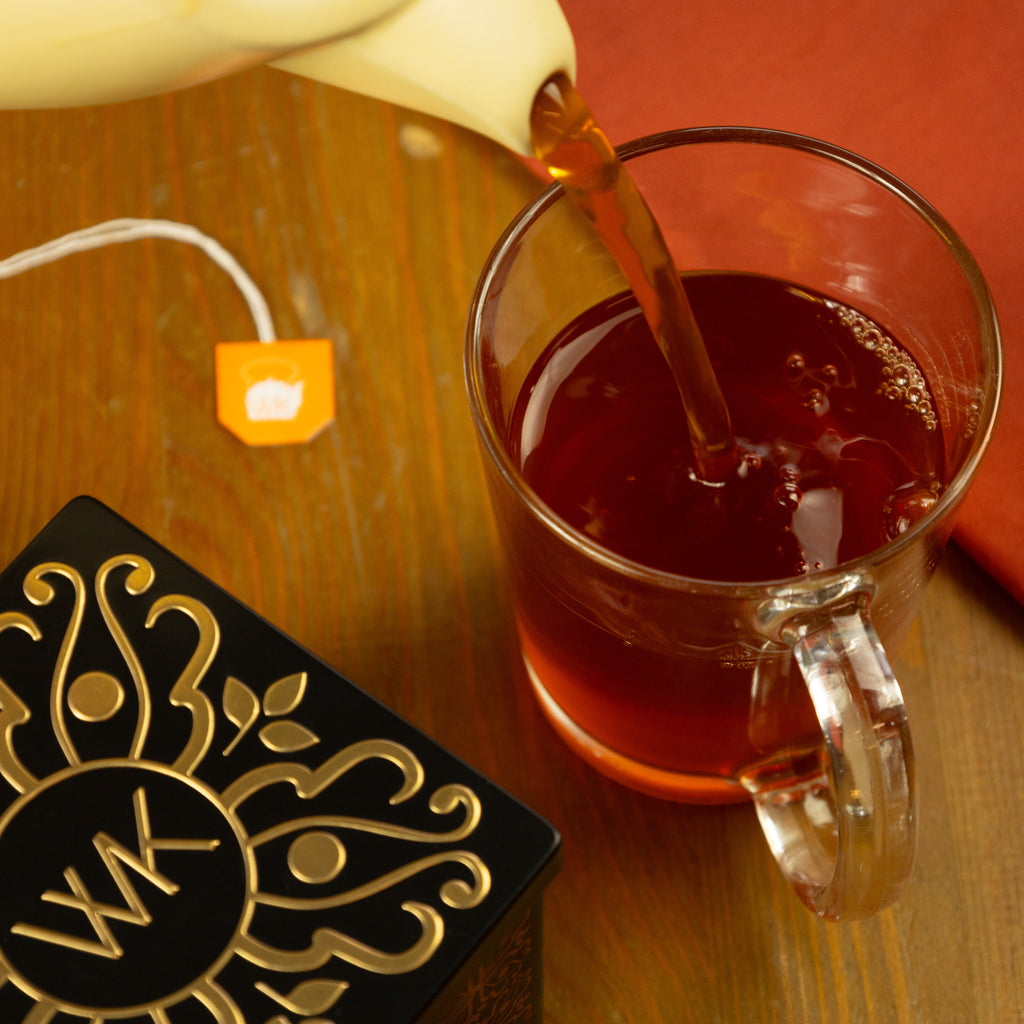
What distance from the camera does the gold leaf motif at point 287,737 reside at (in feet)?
1.48

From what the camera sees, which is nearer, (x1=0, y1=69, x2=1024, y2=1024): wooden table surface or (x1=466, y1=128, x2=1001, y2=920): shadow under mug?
(x1=466, y1=128, x2=1001, y2=920): shadow under mug

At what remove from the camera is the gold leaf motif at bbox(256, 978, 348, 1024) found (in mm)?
407

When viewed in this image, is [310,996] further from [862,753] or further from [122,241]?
[122,241]

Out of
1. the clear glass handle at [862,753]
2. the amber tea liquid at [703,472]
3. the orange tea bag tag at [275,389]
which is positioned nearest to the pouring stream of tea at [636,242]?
the amber tea liquid at [703,472]

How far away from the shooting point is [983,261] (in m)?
0.69

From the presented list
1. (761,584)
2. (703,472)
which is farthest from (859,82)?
(761,584)

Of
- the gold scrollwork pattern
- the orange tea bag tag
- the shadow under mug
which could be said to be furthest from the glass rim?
the orange tea bag tag

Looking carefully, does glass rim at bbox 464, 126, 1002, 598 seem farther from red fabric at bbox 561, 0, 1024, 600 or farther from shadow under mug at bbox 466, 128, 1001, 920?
red fabric at bbox 561, 0, 1024, 600

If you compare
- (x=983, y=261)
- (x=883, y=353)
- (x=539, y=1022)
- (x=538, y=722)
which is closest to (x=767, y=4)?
(x=983, y=261)

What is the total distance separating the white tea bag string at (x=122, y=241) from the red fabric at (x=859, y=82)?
24 cm

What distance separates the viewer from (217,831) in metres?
0.44

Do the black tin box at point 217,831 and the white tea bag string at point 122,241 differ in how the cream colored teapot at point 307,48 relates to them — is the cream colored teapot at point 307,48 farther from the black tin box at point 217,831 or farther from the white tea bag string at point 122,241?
the white tea bag string at point 122,241

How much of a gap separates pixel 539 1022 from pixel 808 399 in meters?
0.30

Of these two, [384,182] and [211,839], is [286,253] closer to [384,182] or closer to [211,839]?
[384,182]
